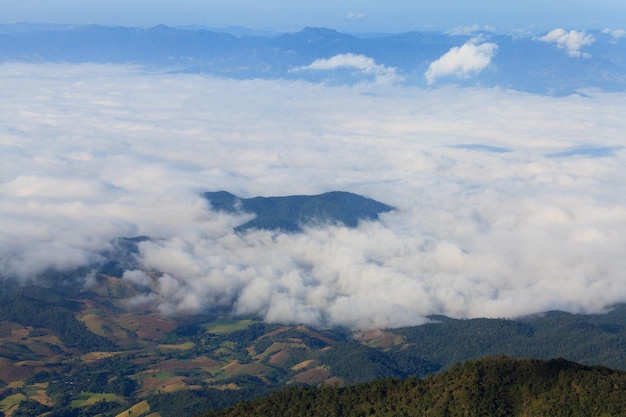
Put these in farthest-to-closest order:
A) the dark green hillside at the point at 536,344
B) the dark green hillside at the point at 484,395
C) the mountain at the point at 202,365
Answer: the dark green hillside at the point at 536,344, the mountain at the point at 202,365, the dark green hillside at the point at 484,395

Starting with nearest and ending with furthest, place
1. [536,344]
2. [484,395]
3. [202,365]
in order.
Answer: [484,395] < [202,365] < [536,344]

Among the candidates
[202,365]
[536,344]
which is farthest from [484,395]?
[202,365]

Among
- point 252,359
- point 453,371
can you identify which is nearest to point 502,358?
point 453,371

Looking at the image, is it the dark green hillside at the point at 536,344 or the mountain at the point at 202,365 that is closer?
the mountain at the point at 202,365

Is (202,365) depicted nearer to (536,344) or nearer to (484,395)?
(536,344)

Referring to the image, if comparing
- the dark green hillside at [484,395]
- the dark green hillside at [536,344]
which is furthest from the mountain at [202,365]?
the dark green hillside at [484,395]

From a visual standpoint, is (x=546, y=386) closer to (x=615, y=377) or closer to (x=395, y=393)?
(x=615, y=377)

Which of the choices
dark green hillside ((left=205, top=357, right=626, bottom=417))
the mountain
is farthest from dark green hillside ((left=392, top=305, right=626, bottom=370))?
dark green hillside ((left=205, top=357, right=626, bottom=417))

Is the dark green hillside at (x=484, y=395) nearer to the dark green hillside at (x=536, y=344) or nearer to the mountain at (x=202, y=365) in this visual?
the mountain at (x=202, y=365)
